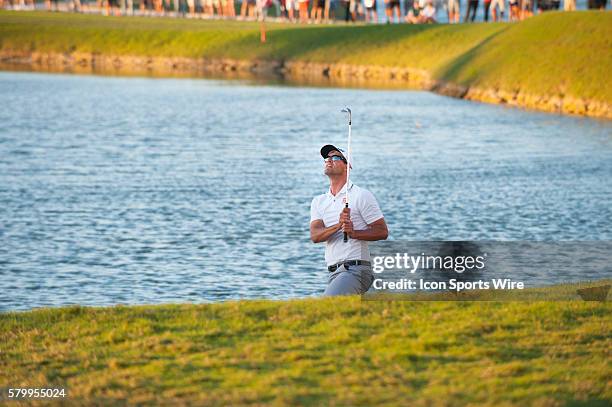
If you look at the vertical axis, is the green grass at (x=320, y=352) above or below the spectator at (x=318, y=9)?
above

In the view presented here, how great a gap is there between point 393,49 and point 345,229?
65.7 metres

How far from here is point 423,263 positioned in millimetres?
14453

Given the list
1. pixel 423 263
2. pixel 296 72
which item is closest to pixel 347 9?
pixel 296 72

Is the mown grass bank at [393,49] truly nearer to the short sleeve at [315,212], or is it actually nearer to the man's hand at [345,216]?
the short sleeve at [315,212]

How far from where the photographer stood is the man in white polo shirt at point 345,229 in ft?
48.4

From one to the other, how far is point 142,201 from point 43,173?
6.12 metres

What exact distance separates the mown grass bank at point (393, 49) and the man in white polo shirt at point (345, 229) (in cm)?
4068

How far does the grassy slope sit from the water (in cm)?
307

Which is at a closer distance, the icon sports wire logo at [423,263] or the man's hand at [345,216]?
the icon sports wire logo at [423,263]

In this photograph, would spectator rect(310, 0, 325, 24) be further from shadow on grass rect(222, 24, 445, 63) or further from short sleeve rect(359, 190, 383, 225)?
short sleeve rect(359, 190, 383, 225)

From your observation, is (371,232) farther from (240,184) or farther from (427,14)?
(427,14)

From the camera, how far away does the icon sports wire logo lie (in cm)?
1445

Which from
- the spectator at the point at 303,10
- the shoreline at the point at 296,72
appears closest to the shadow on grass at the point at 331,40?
the shoreline at the point at 296,72

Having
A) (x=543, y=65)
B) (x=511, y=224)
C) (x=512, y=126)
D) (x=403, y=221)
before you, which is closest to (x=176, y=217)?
(x=403, y=221)
